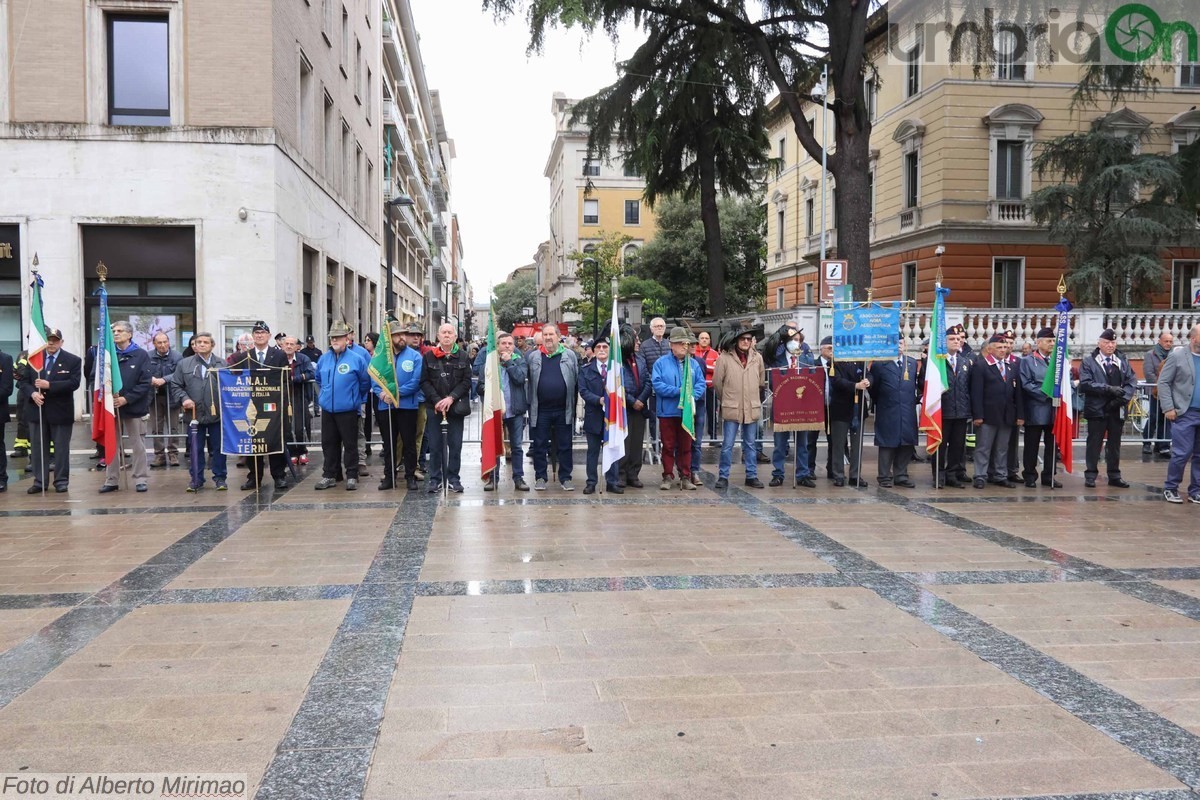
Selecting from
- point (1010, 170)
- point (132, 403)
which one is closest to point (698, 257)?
point (1010, 170)

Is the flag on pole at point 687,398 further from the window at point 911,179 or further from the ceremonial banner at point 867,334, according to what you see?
the window at point 911,179

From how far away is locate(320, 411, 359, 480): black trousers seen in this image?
1111cm

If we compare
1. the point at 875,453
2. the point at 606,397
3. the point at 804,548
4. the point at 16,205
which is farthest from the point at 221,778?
the point at 16,205

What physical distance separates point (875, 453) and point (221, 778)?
12.6 metres

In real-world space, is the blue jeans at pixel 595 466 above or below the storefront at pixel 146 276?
below

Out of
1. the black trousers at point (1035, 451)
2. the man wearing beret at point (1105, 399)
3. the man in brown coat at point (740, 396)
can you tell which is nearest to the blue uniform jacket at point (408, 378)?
the man in brown coat at point (740, 396)

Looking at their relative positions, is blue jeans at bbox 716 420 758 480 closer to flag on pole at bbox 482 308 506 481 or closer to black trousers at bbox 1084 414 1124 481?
flag on pole at bbox 482 308 506 481

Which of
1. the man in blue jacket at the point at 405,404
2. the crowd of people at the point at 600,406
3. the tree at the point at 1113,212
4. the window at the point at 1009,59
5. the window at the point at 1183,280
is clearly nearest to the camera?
the crowd of people at the point at 600,406

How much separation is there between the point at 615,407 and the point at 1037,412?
5256 millimetres

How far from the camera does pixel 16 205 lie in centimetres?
1795

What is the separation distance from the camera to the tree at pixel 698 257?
57.6 m

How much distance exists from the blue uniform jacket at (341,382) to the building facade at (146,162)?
26.5 ft

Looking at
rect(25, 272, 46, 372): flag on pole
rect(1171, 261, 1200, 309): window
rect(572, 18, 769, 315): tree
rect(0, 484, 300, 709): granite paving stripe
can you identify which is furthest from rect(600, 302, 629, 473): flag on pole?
rect(1171, 261, 1200, 309): window

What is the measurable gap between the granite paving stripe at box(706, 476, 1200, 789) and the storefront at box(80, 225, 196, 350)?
15.0 m
